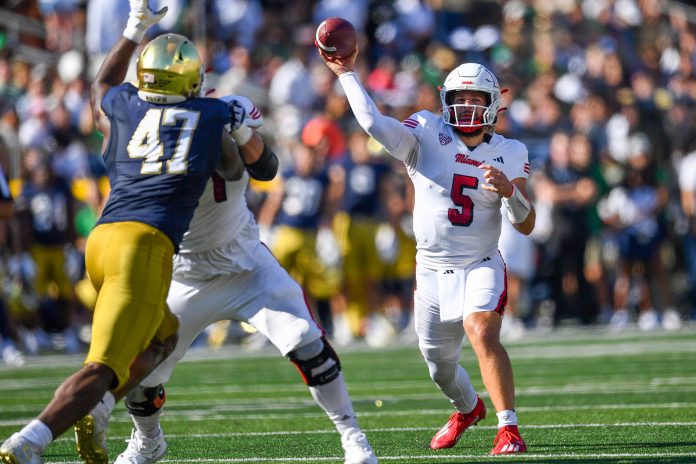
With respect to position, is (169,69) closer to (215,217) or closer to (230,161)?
(230,161)

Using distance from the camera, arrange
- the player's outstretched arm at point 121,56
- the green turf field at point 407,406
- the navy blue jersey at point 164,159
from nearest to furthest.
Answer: the navy blue jersey at point 164,159, the player's outstretched arm at point 121,56, the green turf field at point 407,406

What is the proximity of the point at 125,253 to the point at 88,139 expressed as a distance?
1008 cm

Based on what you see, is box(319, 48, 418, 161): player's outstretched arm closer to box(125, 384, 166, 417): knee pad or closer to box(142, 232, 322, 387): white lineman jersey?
box(142, 232, 322, 387): white lineman jersey

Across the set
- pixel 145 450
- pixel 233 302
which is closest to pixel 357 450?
pixel 233 302

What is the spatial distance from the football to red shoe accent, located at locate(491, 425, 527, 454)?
189cm

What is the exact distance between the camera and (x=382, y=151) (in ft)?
47.3

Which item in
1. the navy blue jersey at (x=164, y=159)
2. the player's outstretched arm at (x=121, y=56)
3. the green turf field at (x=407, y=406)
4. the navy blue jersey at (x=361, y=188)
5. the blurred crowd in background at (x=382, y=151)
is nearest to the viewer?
the navy blue jersey at (x=164, y=159)

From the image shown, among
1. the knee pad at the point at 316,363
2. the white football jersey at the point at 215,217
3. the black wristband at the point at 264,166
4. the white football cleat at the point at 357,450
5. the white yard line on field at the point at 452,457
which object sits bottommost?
the white yard line on field at the point at 452,457

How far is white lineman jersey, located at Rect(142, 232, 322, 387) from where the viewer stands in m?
5.71

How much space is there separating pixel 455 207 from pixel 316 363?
55.3 inches

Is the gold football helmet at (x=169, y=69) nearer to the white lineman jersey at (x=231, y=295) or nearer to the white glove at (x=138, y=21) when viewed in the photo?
the white glove at (x=138, y=21)

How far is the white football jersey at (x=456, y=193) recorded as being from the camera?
657 centimetres

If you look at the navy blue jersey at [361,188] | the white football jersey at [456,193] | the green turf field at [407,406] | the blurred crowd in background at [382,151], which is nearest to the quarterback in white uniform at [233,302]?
the green turf field at [407,406]

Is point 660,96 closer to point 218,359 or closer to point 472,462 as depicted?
point 218,359
